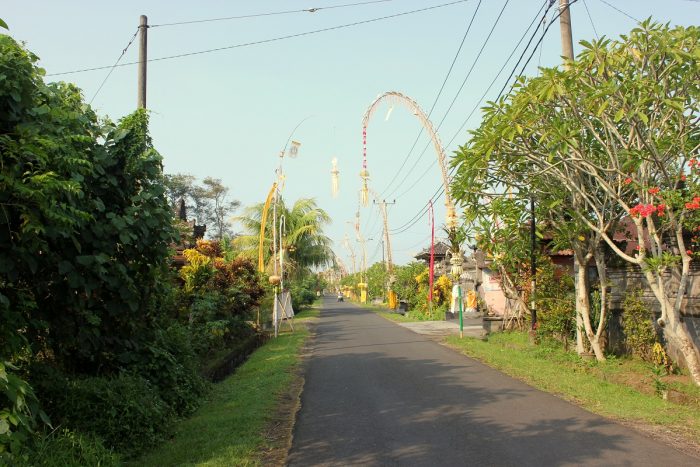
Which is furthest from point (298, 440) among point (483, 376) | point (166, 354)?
point (483, 376)

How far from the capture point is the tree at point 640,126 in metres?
8.37

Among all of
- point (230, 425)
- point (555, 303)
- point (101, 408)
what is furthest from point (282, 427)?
point (555, 303)

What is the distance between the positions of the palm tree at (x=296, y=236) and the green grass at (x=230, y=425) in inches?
865

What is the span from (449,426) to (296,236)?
30364mm

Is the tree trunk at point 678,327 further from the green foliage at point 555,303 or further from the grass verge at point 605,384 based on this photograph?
the green foliage at point 555,303

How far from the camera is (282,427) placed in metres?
7.61

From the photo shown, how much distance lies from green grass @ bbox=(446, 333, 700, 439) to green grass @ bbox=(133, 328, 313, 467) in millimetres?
4451

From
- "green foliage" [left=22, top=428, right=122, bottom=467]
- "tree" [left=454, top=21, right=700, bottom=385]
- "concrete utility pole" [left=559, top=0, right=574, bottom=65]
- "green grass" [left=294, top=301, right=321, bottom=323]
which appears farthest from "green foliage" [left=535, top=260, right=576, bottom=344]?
"green grass" [left=294, top=301, right=321, bottom=323]

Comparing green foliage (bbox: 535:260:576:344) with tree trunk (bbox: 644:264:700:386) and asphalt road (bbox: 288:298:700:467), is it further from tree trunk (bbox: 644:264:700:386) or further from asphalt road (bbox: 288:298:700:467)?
tree trunk (bbox: 644:264:700:386)

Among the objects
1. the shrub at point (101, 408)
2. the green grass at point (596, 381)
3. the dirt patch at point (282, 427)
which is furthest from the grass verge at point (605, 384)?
the shrub at point (101, 408)

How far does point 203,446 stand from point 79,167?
3166 millimetres

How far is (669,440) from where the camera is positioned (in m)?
6.58

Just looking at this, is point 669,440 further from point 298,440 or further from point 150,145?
point 150,145

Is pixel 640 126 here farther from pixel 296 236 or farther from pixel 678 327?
pixel 296 236
